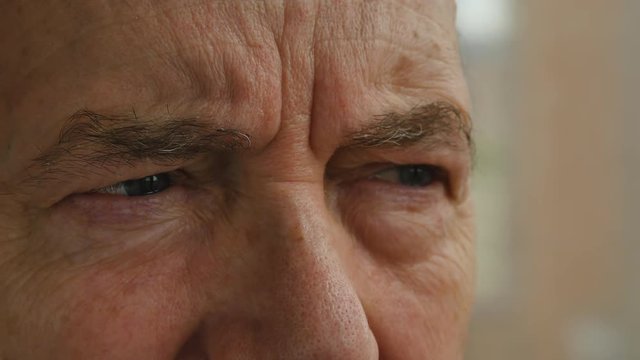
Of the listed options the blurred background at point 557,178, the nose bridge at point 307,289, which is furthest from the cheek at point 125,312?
the blurred background at point 557,178

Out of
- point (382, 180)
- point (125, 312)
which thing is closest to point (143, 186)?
point (125, 312)

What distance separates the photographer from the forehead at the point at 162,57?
93 cm

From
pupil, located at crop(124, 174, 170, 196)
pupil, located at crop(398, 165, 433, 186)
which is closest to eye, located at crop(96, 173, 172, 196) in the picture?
pupil, located at crop(124, 174, 170, 196)

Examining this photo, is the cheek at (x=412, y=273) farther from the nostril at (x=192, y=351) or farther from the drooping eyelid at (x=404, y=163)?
the nostril at (x=192, y=351)

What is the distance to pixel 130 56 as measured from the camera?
0.93 metres

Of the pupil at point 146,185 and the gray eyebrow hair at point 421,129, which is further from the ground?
the gray eyebrow hair at point 421,129

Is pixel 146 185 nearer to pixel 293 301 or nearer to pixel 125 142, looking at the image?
pixel 125 142

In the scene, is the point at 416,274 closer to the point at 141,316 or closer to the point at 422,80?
the point at 422,80

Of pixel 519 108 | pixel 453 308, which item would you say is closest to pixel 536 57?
pixel 519 108

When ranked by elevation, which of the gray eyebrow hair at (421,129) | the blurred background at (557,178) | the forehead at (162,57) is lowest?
the blurred background at (557,178)

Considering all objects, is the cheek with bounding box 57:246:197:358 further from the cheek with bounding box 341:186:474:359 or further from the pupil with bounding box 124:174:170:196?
the cheek with bounding box 341:186:474:359

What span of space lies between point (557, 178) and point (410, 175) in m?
2.37

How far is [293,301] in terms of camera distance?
37.5 inches

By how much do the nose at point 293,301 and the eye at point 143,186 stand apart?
0.12 m
